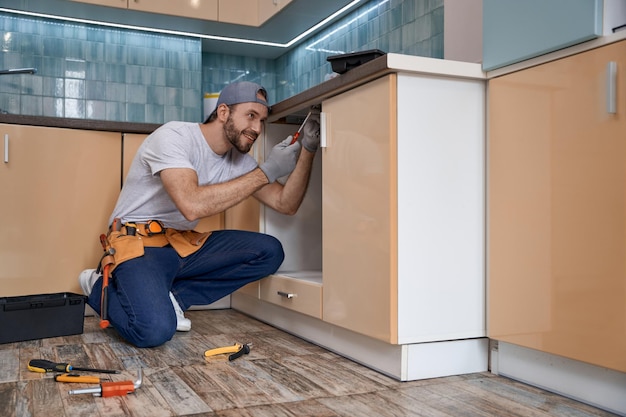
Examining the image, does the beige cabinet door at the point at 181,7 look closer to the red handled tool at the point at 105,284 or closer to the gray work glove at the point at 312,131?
the red handled tool at the point at 105,284

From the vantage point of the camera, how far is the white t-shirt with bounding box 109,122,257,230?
2467mm

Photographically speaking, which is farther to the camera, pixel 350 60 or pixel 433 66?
pixel 350 60

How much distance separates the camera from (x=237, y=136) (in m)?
2.48

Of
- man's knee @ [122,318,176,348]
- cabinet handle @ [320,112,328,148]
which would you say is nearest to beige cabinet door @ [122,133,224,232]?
man's knee @ [122,318,176,348]

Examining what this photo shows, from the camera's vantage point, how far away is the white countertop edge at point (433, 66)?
170 cm

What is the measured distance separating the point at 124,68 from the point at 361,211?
8.33 ft

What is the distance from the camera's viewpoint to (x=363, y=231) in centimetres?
185

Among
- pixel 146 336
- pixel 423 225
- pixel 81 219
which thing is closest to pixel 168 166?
pixel 146 336

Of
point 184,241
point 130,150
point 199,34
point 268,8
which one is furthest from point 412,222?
point 199,34

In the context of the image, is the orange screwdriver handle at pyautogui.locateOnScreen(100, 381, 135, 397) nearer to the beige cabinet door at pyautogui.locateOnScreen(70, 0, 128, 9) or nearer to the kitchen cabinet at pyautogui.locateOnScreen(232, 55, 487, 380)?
the kitchen cabinet at pyautogui.locateOnScreen(232, 55, 487, 380)

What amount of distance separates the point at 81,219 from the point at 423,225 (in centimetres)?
177

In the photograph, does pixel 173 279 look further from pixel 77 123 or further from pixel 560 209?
pixel 560 209

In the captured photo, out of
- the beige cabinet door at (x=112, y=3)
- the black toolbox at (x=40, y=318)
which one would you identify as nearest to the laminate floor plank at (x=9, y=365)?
the black toolbox at (x=40, y=318)

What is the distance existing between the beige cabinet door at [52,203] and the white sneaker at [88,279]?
12 cm
